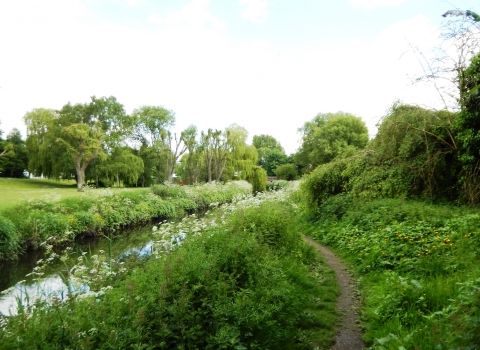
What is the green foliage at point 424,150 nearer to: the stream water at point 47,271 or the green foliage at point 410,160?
the green foliage at point 410,160

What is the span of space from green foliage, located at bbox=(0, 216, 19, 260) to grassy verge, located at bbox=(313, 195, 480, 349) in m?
10.4

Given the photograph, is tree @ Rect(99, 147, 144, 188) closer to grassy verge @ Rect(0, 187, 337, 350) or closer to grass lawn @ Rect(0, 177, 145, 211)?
grass lawn @ Rect(0, 177, 145, 211)

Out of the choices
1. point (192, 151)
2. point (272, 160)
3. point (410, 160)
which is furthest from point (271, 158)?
point (410, 160)

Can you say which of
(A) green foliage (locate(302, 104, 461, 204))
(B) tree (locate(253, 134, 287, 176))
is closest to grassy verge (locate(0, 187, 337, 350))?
(A) green foliage (locate(302, 104, 461, 204))

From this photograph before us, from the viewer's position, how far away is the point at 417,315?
3828mm

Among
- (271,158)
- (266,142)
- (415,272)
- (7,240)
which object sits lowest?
(7,240)

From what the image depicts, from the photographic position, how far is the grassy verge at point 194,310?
274 centimetres

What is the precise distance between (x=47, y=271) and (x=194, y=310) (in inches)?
279

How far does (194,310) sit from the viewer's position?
3367 millimetres

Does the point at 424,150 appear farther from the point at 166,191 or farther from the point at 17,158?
the point at 17,158

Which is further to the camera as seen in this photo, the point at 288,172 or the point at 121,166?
the point at 288,172

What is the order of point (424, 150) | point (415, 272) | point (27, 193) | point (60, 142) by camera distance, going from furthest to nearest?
point (60, 142) < point (27, 193) < point (424, 150) < point (415, 272)

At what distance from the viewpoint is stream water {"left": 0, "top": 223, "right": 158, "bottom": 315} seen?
601 cm

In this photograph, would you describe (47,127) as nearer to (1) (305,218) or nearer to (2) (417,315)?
(1) (305,218)
